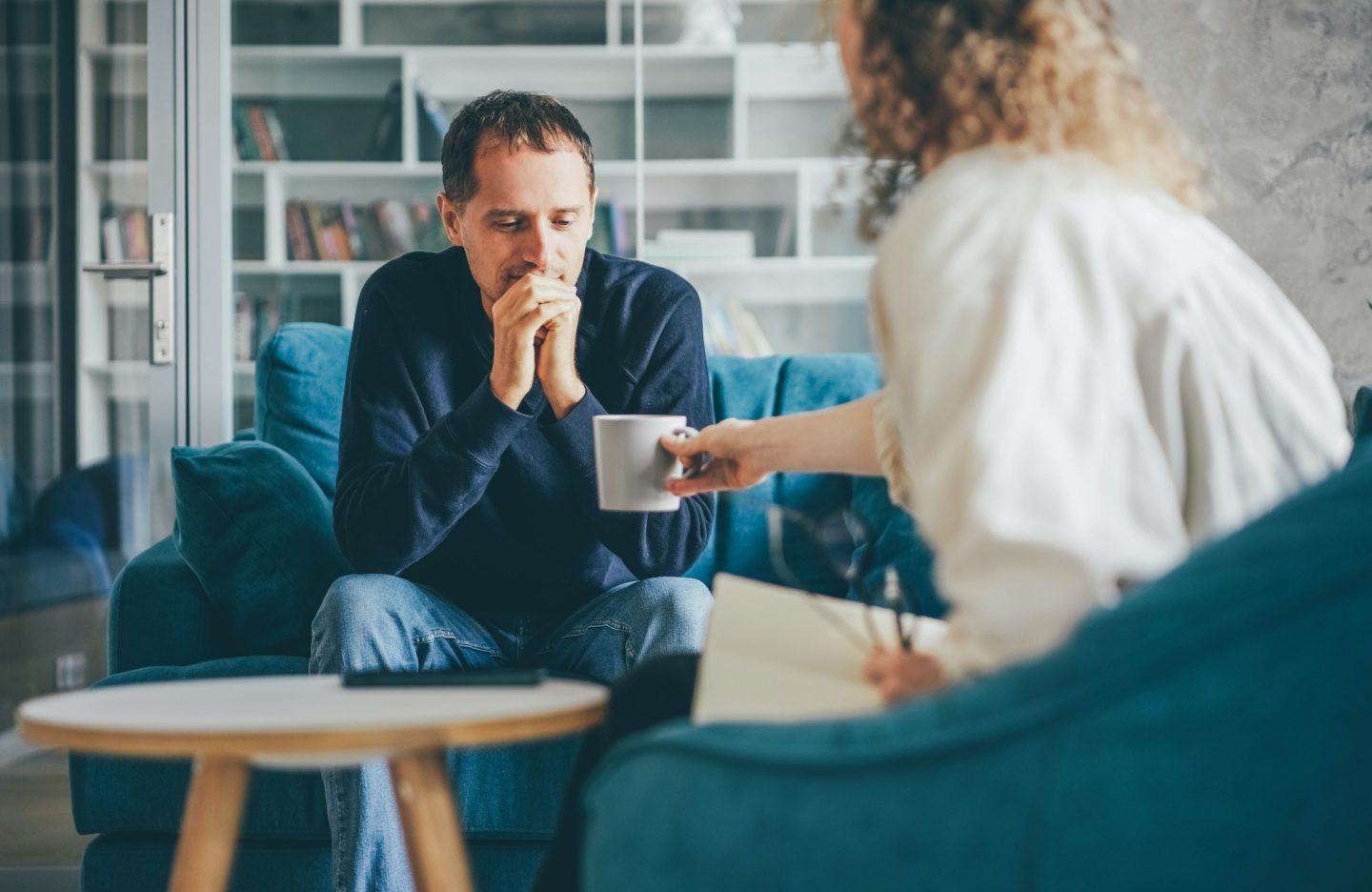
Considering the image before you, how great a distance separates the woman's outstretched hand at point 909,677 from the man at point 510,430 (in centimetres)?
71

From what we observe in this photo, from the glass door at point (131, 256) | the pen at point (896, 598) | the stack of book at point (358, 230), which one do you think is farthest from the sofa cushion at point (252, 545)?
the stack of book at point (358, 230)

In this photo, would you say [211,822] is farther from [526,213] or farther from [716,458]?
[526,213]

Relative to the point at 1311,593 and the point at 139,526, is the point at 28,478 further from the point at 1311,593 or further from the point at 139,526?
the point at 1311,593

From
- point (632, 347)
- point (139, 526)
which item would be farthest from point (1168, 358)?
point (139, 526)

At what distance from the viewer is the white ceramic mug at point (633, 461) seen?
4.30 feet

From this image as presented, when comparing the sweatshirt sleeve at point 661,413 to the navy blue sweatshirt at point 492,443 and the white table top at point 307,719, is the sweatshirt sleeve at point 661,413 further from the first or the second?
the white table top at point 307,719

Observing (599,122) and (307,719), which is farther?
(599,122)

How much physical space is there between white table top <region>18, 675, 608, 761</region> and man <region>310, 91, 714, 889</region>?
1.61 ft

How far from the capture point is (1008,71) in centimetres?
90

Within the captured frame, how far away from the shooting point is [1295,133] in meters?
2.75

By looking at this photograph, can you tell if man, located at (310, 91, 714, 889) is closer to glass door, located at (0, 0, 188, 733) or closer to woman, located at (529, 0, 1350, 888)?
woman, located at (529, 0, 1350, 888)

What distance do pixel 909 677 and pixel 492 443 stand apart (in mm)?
811

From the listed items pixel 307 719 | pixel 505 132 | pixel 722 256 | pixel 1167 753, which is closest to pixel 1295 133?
pixel 722 256

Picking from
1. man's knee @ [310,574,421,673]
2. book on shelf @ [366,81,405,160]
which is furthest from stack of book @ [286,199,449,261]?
man's knee @ [310,574,421,673]
